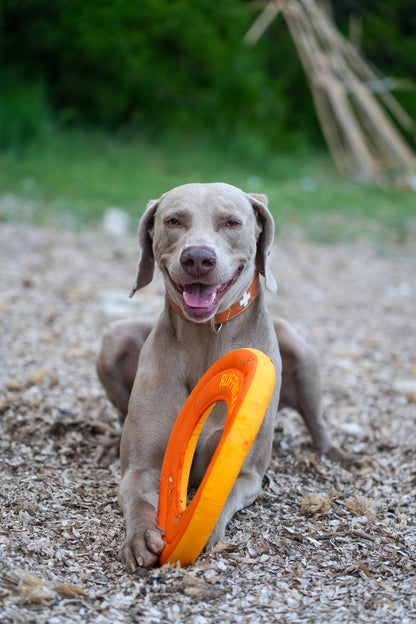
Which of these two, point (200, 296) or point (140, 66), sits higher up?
point (200, 296)

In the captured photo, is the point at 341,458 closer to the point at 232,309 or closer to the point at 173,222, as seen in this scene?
the point at 232,309

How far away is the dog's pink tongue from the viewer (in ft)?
8.37

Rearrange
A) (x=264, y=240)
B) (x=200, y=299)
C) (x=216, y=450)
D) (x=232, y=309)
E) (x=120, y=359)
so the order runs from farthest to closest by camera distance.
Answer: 1. (x=120, y=359)
2. (x=264, y=240)
3. (x=232, y=309)
4. (x=200, y=299)
5. (x=216, y=450)

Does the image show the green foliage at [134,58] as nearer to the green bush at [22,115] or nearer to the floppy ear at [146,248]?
the green bush at [22,115]

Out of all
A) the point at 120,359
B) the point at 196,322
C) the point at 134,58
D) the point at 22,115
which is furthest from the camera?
the point at 134,58

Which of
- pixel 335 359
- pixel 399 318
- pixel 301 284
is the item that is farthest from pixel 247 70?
pixel 335 359

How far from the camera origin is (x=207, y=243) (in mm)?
2512

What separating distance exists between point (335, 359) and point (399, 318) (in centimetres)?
148

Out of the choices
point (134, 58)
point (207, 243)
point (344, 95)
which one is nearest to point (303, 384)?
point (207, 243)

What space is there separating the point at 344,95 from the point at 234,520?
15863 mm

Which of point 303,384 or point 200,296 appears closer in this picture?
point 200,296

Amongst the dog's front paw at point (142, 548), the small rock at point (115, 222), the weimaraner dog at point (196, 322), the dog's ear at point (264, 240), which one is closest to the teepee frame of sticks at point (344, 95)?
the small rock at point (115, 222)

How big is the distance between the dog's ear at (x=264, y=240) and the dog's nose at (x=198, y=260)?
0.47m

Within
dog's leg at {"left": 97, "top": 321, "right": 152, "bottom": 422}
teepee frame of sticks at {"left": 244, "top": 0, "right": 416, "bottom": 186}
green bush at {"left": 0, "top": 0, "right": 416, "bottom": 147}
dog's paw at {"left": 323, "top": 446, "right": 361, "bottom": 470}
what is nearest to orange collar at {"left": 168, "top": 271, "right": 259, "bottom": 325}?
dog's leg at {"left": 97, "top": 321, "right": 152, "bottom": 422}
